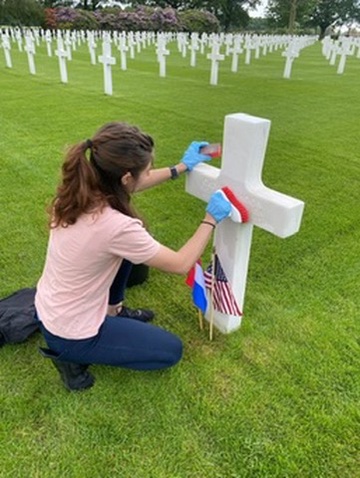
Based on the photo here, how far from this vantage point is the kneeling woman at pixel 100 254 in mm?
1438

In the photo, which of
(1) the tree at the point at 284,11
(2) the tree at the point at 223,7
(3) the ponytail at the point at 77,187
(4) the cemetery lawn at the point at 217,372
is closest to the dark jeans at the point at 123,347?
(4) the cemetery lawn at the point at 217,372

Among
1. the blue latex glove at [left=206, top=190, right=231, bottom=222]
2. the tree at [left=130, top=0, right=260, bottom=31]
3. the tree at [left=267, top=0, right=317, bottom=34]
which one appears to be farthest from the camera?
the tree at [left=130, top=0, right=260, bottom=31]

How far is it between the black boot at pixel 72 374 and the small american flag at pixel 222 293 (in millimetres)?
694

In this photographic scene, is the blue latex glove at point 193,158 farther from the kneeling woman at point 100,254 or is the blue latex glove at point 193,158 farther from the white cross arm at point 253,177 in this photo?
the kneeling woman at point 100,254

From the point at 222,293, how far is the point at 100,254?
71cm

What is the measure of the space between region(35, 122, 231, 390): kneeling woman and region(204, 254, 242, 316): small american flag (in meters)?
0.30

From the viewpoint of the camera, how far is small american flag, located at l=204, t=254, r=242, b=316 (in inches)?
75.2

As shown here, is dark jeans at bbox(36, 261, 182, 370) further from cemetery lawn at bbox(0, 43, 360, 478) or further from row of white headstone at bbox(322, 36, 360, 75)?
row of white headstone at bbox(322, 36, 360, 75)

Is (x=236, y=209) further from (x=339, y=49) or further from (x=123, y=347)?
(x=339, y=49)

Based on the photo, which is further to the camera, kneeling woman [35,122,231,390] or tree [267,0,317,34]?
tree [267,0,317,34]

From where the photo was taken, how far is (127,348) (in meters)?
1.72

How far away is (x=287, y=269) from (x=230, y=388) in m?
1.12

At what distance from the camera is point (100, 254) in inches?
58.4

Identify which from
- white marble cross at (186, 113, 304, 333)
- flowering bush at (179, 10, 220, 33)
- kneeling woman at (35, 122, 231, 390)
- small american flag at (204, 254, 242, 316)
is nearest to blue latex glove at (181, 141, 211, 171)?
white marble cross at (186, 113, 304, 333)
